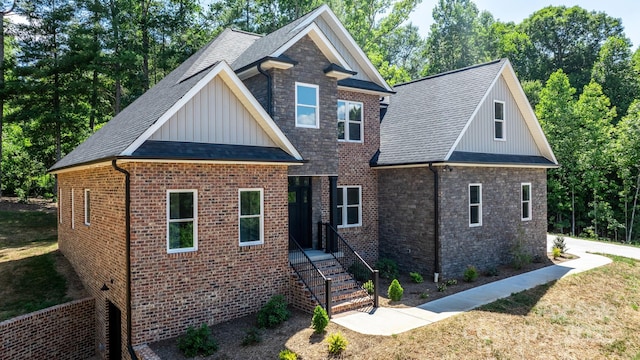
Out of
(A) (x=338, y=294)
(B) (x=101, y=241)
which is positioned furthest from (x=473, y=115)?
(B) (x=101, y=241)

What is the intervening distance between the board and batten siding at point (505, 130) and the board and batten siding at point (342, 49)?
4.46m

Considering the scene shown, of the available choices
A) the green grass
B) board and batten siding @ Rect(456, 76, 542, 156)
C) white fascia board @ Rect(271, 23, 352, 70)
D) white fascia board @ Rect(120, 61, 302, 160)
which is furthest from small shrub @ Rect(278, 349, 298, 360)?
board and batten siding @ Rect(456, 76, 542, 156)

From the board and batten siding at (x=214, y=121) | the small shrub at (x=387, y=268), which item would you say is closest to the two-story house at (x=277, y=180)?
the board and batten siding at (x=214, y=121)

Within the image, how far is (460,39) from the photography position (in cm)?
4397

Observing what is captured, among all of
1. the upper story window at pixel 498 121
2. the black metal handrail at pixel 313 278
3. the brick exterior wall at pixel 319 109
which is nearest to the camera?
the black metal handrail at pixel 313 278

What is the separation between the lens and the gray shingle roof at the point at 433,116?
1501 cm

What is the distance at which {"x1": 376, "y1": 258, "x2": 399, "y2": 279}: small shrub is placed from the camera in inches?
587

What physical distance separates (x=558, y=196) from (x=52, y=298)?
3064cm

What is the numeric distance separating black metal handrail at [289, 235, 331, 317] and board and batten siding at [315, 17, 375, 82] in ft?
24.8

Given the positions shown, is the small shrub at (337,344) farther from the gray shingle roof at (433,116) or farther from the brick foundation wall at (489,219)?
the gray shingle roof at (433,116)

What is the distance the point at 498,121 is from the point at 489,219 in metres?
3.83

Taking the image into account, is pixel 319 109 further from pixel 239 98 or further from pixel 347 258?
pixel 347 258

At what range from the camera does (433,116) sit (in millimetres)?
16656

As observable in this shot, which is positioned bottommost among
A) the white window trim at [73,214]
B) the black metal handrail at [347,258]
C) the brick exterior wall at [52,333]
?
the brick exterior wall at [52,333]
